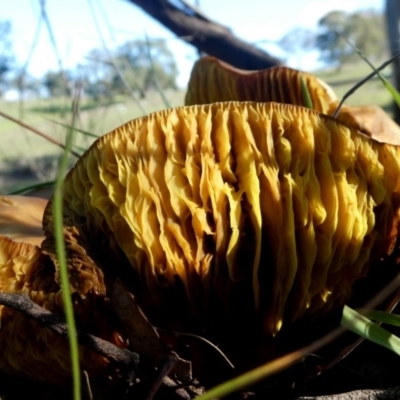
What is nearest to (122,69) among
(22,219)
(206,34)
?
(206,34)

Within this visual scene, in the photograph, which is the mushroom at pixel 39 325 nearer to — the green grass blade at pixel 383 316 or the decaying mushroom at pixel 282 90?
the green grass blade at pixel 383 316

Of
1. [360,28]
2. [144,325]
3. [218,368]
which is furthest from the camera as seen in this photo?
[360,28]

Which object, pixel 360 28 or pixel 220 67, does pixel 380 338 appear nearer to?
pixel 220 67

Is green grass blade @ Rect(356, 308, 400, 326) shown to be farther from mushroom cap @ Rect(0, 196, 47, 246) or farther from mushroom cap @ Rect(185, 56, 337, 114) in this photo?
mushroom cap @ Rect(185, 56, 337, 114)

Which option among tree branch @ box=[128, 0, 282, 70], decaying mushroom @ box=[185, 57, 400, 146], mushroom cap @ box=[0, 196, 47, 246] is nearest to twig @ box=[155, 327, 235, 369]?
mushroom cap @ box=[0, 196, 47, 246]

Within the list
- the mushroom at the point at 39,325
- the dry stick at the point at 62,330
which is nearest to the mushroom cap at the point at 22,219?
the mushroom at the point at 39,325

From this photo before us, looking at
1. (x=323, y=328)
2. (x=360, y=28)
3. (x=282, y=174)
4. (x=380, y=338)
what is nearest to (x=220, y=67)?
(x=282, y=174)
